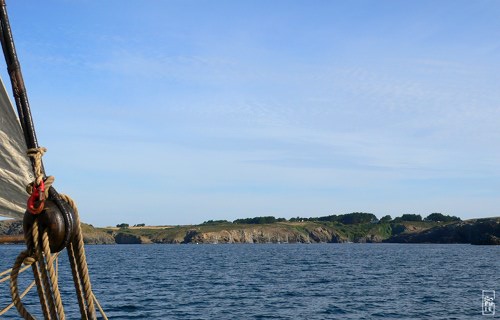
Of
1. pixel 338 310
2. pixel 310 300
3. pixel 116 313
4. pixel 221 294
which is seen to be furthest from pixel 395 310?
pixel 116 313

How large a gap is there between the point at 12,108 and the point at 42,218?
156cm

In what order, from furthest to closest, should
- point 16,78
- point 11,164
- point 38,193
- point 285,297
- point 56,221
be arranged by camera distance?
point 285,297, point 11,164, point 16,78, point 56,221, point 38,193

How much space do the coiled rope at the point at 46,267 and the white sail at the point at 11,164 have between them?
37.8 inches

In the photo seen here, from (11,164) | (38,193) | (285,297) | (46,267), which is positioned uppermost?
(11,164)

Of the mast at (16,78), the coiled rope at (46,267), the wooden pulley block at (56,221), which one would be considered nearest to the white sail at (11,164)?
the mast at (16,78)

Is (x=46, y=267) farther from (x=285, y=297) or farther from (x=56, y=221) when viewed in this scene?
(x=285, y=297)

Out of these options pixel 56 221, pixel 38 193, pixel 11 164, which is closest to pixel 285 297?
pixel 11 164

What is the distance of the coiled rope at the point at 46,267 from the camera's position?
14.8ft

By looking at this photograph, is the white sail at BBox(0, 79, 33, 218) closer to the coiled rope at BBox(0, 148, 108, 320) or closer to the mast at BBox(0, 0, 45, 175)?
the mast at BBox(0, 0, 45, 175)

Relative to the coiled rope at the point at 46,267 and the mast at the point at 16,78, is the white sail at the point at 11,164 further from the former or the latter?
the coiled rope at the point at 46,267

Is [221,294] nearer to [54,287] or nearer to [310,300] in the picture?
[310,300]

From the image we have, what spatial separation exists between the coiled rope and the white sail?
3.15 feet

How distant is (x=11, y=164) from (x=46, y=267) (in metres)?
1.96

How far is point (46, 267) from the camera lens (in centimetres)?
458
